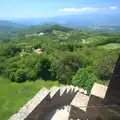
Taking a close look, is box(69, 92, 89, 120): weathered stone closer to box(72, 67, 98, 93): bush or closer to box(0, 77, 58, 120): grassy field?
box(72, 67, 98, 93): bush

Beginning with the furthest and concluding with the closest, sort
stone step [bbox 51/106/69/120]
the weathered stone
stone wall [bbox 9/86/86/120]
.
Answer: stone step [bbox 51/106/69/120]
stone wall [bbox 9/86/86/120]
the weathered stone

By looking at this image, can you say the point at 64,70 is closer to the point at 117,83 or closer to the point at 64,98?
the point at 64,98

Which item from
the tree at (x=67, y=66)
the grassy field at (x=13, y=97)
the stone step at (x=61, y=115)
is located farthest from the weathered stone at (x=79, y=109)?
the tree at (x=67, y=66)

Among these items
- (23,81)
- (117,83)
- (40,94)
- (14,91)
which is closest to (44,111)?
(40,94)

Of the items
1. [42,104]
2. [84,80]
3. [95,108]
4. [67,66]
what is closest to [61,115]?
[42,104]

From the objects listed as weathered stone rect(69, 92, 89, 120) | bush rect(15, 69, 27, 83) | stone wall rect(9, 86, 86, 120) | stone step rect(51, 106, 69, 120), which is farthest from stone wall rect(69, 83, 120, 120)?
bush rect(15, 69, 27, 83)

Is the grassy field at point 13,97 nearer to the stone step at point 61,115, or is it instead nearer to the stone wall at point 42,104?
the stone wall at point 42,104

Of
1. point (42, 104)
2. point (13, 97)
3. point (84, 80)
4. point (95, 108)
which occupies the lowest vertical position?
point (13, 97)

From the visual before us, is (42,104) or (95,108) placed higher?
(95,108)

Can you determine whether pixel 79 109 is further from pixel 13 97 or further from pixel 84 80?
pixel 13 97

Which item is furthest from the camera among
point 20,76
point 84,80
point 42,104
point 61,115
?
point 20,76
